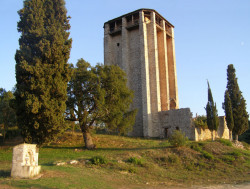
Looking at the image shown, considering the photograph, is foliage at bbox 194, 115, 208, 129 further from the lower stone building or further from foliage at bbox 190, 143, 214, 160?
foliage at bbox 190, 143, 214, 160

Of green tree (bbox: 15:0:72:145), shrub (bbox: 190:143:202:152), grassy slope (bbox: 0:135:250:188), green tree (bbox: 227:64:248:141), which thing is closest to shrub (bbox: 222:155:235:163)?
grassy slope (bbox: 0:135:250:188)

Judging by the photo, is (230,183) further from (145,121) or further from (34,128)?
(145,121)

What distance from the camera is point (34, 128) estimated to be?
558 inches

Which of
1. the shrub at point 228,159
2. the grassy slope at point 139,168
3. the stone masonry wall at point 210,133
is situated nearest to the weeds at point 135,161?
the grassy slope at point 139,168

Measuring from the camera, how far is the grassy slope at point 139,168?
32.5ft

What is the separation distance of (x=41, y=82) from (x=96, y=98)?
4.84 metres

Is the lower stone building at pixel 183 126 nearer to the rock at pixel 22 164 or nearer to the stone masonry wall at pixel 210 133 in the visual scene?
the stone masonry wall at pixel 210 133

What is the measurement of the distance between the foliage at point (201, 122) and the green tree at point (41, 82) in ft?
48.4

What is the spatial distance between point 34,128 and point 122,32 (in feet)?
68.6

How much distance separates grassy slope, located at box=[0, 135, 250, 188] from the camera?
32.5ft

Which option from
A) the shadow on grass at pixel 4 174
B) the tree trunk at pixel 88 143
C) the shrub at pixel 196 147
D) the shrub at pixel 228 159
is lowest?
the shrub at pixel 228 159

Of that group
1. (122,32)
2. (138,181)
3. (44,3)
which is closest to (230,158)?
(138,181)

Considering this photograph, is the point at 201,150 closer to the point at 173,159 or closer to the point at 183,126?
the point at 173,159

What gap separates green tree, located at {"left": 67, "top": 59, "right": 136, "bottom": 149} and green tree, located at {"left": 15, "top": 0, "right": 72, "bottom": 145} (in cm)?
267
